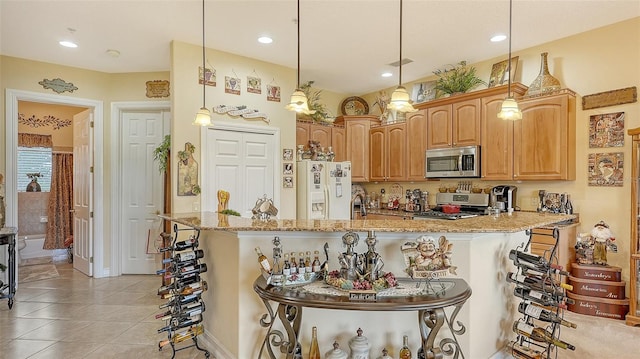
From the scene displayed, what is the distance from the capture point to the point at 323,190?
17.0 feet

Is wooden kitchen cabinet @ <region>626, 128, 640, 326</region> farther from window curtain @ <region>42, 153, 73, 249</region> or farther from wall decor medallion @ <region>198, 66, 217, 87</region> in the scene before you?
window curtain @ <region>42, 153, 73, 249</region>

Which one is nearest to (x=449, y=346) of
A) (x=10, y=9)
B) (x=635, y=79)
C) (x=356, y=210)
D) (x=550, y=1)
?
(x=550, y=1)

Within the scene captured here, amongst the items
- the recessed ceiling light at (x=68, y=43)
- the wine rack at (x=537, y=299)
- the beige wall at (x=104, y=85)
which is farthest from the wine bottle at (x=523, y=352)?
the recessed ceiling light at (x=68, y=43)

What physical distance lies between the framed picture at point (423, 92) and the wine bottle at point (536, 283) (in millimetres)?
3369

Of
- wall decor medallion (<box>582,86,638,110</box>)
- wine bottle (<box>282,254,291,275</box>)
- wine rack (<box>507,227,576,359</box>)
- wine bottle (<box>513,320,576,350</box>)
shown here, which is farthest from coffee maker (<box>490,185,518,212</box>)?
wine bottle (<box>282,254,291,275</box>)

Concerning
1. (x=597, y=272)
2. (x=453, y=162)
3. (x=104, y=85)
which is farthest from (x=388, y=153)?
(x=104, y=85)

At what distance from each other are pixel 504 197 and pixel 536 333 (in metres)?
2.38

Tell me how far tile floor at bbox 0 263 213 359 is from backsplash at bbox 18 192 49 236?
7.47 feet

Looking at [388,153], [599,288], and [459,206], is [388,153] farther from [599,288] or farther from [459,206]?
[599,288]

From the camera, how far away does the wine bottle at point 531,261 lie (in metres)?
2.24

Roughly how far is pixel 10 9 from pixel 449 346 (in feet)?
15.3

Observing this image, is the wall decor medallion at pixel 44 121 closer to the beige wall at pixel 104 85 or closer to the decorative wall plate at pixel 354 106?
the beige wall at pixel 104 85

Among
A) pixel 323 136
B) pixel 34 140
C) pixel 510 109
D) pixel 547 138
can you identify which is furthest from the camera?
pixel 34 140

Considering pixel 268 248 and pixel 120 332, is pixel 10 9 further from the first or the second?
pixel 268 248
